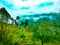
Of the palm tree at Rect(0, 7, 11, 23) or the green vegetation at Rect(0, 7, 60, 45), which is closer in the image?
the green vegetation at Rect(0, 7, 60, 45)

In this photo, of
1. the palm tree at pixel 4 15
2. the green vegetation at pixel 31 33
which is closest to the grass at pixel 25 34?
the green vegetation at pixel 31 33

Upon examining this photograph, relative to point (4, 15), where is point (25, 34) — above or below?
below

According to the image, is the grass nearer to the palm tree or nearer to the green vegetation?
the green vegetation

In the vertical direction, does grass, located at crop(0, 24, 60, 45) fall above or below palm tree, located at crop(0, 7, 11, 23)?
below

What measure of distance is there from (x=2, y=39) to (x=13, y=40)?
212mm

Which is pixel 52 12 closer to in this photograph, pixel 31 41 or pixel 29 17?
Answer: pixel 29 17

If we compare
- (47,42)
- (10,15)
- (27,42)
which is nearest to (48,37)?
(47,42)

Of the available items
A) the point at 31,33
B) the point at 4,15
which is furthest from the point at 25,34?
the point at 4,15

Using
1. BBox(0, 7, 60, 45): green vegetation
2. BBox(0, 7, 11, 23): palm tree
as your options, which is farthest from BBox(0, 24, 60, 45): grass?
BBox(0, 7, 11, 23): palm tree

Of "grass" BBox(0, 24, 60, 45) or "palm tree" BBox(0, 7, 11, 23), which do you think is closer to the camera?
"grass" BBox(0, 24, 60, 45)

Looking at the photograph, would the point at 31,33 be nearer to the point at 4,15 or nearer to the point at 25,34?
the point at 25,34

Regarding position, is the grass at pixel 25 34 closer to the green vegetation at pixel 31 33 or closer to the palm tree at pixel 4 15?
the green vegetation at pixel 31 33

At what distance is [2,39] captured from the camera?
490 centimetres

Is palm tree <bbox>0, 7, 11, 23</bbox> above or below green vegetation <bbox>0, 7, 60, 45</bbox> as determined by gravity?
above
